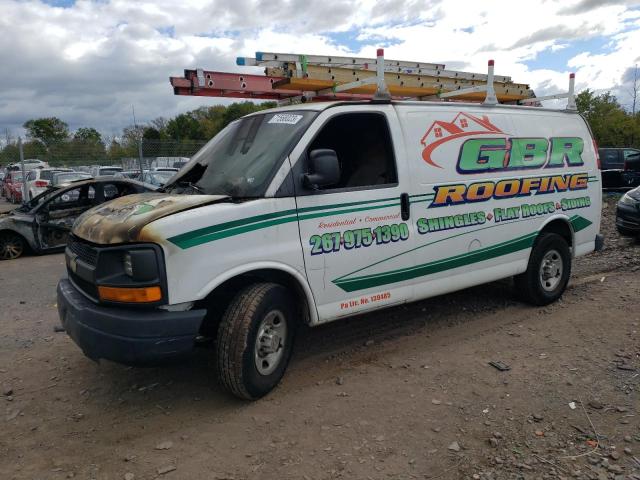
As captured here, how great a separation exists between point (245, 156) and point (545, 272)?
12.4 feet

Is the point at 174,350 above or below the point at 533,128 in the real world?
below

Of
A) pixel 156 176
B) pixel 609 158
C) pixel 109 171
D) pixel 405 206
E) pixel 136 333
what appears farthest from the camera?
pixel 109 171

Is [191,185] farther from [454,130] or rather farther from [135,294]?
[454,130]

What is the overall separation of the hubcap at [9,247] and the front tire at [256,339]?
8079 millimetres

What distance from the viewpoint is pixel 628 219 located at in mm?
9156

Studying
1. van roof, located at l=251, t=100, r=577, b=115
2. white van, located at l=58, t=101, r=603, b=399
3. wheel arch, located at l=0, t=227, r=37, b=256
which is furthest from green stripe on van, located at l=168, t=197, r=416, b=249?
wheel arch, located at l=0, t=227, r=37, b=256

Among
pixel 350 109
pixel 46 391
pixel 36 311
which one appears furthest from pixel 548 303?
pixel 36 311

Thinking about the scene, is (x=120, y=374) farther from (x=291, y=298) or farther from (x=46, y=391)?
(x=291, y=298)

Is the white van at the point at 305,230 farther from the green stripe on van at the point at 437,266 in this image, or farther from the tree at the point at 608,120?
the tree at the point at 608,120

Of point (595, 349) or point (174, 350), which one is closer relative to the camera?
point (174, 350)

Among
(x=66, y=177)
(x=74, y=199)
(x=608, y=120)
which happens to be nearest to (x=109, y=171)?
(x=66, y=177)

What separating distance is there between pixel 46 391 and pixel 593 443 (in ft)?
13.0

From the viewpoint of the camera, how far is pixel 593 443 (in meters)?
3.18

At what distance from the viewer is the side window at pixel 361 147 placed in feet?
14.4
